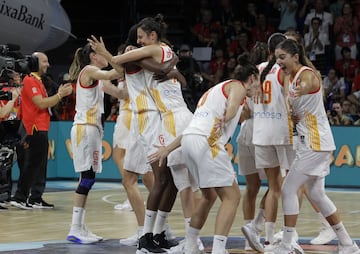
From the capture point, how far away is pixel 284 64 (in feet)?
29.9

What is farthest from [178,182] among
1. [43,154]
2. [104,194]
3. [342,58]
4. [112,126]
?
[342,58]

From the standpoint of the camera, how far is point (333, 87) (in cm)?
1919

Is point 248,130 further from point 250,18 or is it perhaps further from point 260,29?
point 250,18

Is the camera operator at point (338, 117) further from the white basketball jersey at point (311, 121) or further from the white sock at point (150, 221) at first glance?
the white sock at point (150, 221)

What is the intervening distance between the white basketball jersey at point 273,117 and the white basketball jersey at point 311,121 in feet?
1.32

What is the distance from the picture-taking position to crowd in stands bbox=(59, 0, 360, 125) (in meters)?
19.6

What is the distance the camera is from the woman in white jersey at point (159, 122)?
9.30 m

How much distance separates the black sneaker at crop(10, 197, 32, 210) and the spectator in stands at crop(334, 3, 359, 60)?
29.4 feet

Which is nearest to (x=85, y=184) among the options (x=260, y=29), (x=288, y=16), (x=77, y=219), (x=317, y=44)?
(x=77, y=219)

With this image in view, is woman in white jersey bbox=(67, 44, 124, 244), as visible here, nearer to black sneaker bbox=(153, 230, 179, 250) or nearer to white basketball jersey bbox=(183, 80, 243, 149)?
black sneaker bbox=(153, 230, 179, 250)

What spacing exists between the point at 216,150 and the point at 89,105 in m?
2.54

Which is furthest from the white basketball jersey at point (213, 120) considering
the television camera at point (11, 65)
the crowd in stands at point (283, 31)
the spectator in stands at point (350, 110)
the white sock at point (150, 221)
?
the crowd in stands at point (283, 31)

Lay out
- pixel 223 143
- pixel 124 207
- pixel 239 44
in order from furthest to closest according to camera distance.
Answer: pixel 239 44, pixel 124 207, pixel 223 143

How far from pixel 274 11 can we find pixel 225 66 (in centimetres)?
225
